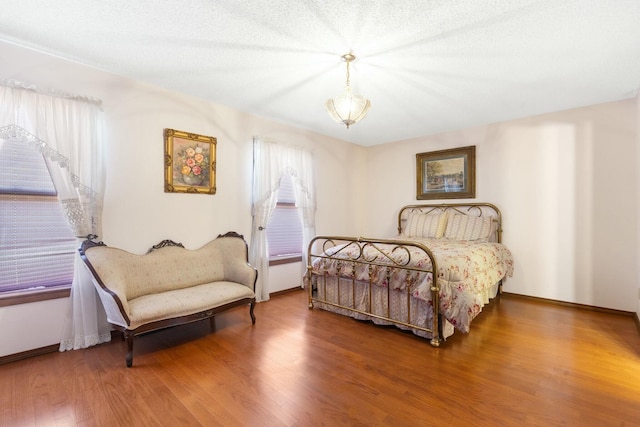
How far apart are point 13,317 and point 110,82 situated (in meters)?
2.13

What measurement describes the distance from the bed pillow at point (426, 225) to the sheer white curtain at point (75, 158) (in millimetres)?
3976

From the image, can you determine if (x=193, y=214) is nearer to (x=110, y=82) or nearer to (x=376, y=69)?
(x=110, y=82)

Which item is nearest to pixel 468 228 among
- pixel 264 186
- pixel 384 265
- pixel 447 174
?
pixel 447 174

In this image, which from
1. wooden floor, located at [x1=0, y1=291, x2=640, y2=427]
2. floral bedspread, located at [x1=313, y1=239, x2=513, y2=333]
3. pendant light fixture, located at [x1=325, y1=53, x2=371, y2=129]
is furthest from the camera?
floral bedspread, located at [x1=313, y1=239, x2=513, y2=333]

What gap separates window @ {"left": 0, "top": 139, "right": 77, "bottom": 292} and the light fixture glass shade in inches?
95.5

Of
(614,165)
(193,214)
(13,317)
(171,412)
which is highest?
(614,165)

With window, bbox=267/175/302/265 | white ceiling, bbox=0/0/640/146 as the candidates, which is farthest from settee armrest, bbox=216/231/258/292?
white ceiling, bbox=0/0/640/146

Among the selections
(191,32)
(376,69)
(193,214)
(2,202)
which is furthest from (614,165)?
(2,202)

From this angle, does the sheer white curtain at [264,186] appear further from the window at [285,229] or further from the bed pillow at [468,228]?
the bed pillow at [468,228]

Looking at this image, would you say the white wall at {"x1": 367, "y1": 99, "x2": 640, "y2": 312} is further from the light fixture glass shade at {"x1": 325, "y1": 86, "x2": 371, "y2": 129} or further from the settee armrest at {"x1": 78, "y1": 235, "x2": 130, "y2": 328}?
the settee armrest at {"x1": 78, "y1": 235, "x2": 130, "y2": 328}

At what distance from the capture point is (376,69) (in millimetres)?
2648

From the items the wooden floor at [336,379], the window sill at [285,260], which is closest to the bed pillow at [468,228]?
the wooden floor at [336,379]

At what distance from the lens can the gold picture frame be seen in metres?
4.40

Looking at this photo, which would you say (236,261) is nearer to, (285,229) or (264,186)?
(264,186)
